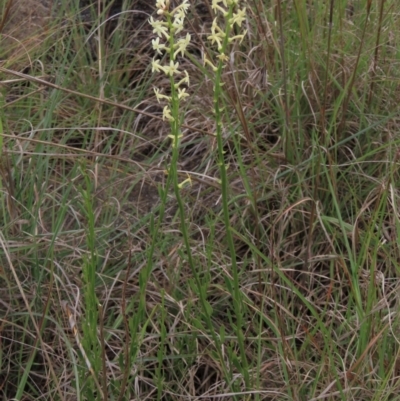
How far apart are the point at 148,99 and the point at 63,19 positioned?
1.80 feet

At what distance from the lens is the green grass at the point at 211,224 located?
1797 millimetres

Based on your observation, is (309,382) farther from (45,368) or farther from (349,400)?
(45,368)

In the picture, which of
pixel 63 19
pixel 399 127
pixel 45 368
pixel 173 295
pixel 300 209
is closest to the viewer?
pixel 45 368

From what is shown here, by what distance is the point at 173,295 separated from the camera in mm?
2072

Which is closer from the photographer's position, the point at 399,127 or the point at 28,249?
the point at 28,249

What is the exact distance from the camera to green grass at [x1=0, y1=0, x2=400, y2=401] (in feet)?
5.90

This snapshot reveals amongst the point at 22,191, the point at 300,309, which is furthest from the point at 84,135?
the point at 300,309

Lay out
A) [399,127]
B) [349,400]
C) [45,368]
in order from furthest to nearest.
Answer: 1. [399,127]
2. [45,368]
3. [349,400]

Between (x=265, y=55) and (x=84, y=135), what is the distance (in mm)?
620

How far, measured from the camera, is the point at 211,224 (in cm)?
186

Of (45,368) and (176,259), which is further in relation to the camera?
(176,259)

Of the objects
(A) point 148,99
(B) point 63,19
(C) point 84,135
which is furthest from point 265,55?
(B) point 63,19

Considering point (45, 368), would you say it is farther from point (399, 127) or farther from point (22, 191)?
point (399, 127)

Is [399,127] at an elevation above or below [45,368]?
above
